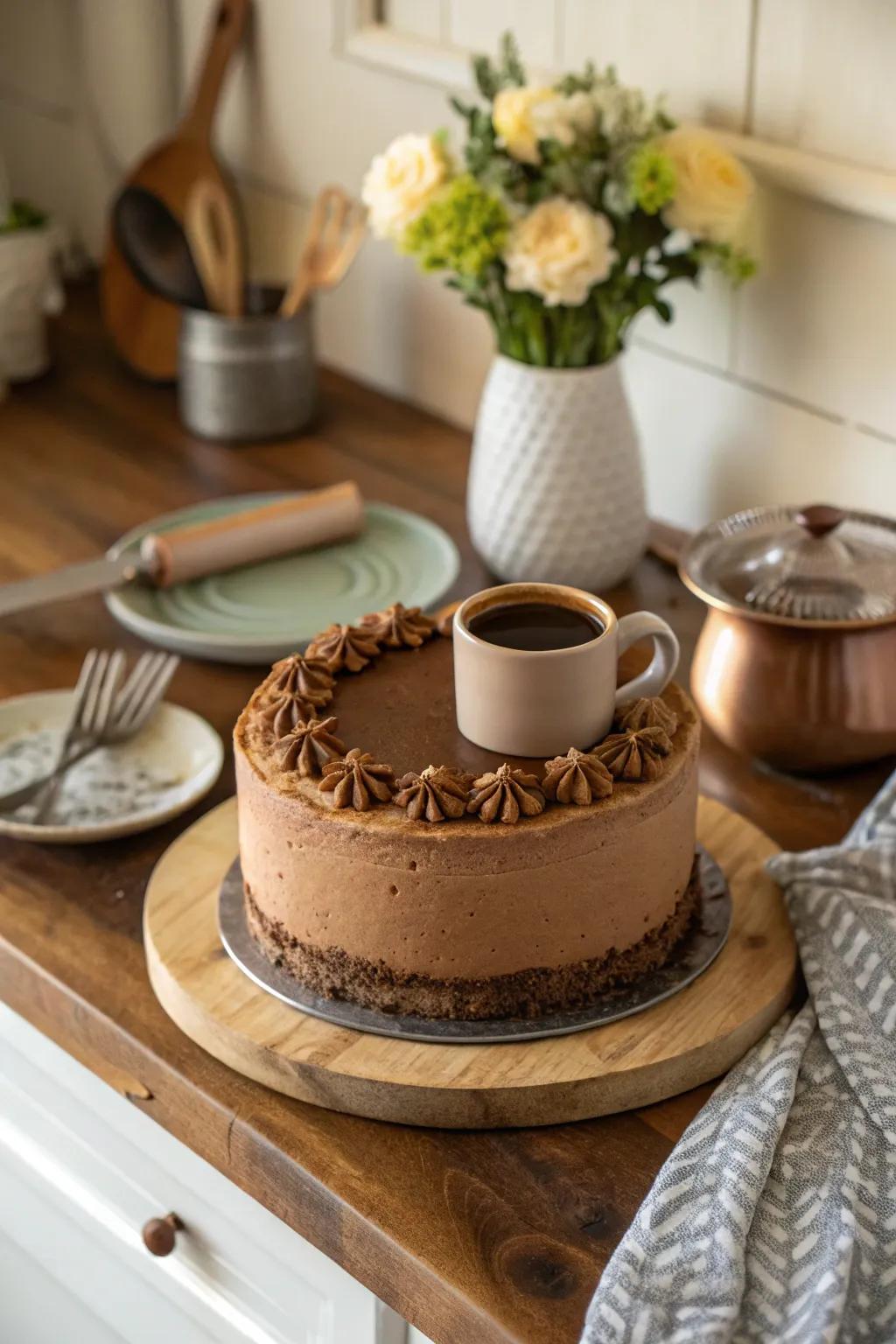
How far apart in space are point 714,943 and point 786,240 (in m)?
0.64

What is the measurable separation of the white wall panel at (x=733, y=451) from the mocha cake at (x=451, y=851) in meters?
0.49

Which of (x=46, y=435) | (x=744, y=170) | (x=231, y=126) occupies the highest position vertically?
(x=744, y=170)

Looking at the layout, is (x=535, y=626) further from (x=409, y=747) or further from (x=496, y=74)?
(x=496, y=74)

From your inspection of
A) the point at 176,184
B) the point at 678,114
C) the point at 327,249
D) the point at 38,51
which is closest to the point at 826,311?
the point at 678,114

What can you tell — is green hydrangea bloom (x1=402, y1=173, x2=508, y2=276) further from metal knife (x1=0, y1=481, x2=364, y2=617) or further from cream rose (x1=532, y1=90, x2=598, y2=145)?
metal knife (x1=0, y1=481, x2=364, y2=617)

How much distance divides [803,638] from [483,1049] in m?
0.36

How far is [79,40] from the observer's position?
2.01 metres

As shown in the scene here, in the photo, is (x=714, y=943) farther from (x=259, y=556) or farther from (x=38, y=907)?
(x=259, y=556)

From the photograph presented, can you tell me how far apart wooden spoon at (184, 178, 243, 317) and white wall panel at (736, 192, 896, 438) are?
0.55 m

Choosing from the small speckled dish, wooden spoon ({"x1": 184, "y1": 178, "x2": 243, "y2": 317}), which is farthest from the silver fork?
wooden spoon ({"x1": 184, "y1": 178, "x2": 243, "y2": 317})

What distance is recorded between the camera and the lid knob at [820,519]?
1051 mm

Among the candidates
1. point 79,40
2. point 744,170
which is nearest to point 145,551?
point 744,170

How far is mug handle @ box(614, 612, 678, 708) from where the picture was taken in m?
0.87

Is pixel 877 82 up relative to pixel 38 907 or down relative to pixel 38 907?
up
